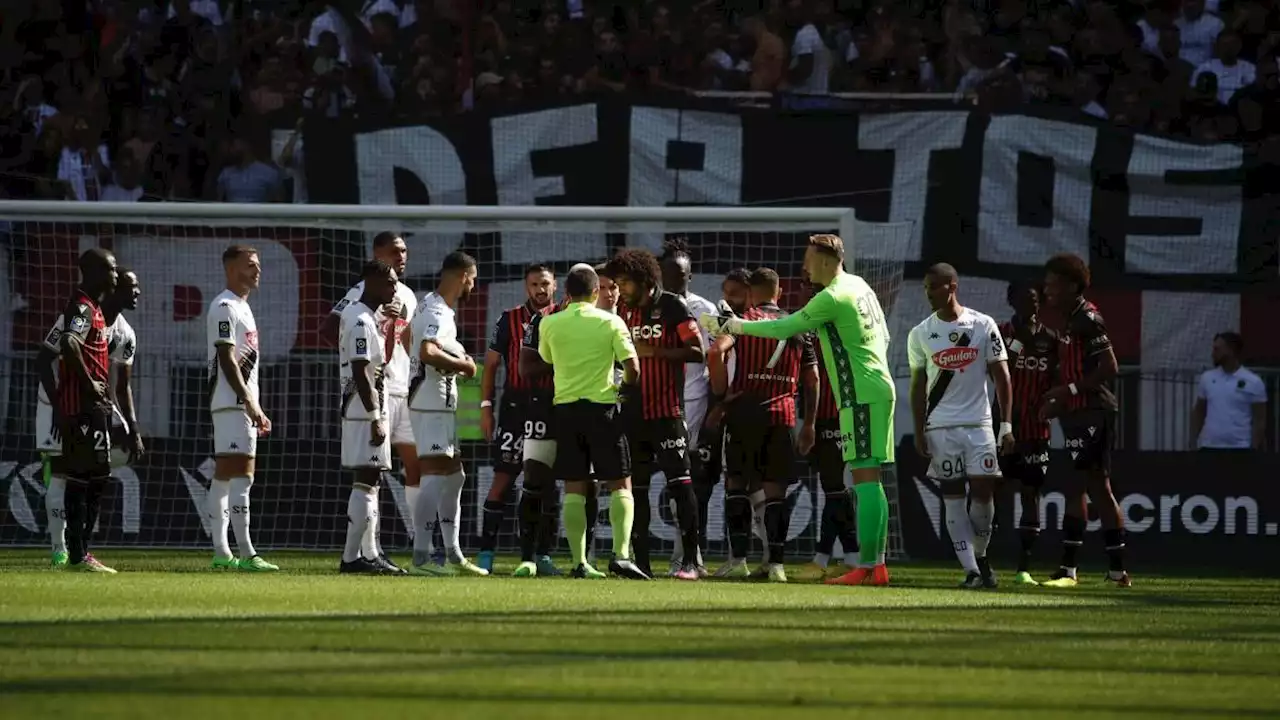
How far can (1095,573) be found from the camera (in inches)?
631

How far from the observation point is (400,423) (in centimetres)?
1384

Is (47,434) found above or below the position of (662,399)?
below

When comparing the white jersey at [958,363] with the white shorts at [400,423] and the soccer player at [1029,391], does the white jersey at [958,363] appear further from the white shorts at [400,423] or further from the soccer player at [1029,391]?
the white shorts at [400,423]

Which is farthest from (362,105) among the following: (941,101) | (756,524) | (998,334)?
(998,334)

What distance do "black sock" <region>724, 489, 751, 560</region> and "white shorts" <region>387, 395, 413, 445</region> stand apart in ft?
7.44

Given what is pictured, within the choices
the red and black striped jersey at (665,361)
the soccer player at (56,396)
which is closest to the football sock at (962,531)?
the red and black striped jersey at (665,361)

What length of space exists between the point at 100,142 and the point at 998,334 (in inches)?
471

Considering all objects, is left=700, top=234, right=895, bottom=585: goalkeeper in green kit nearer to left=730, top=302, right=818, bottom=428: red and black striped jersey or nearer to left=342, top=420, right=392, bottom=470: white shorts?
left=730, top=302, right=818, bottom=428: red and black striped jersey

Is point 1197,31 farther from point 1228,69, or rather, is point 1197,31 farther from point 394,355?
point 394,355

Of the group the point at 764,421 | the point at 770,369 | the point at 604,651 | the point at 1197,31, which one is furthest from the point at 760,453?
the point at 1197,31

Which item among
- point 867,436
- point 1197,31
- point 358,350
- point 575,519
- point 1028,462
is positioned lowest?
point 575,519

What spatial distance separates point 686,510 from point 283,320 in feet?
21.3

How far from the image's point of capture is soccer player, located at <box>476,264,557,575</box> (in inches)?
541

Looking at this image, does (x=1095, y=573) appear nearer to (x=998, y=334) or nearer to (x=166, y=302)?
(x=998, y=334)
